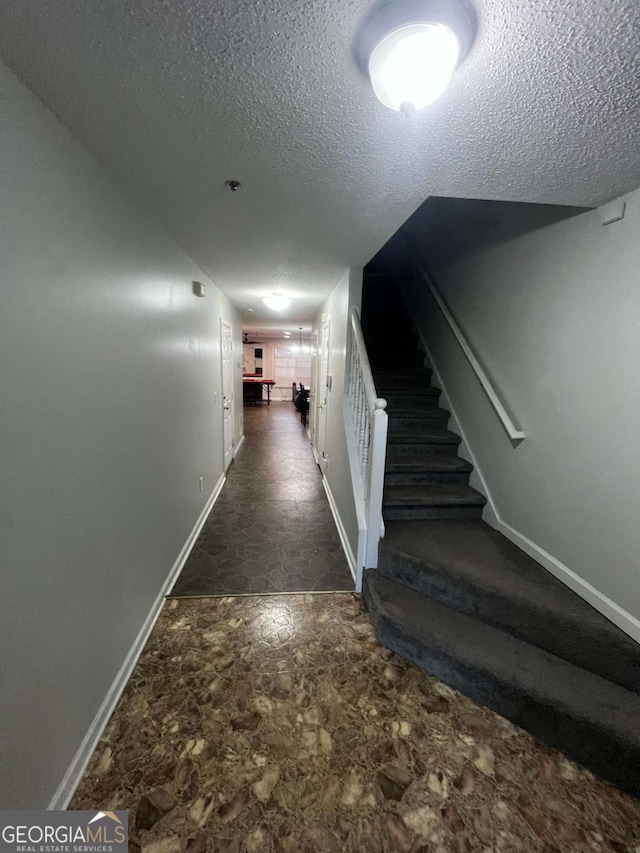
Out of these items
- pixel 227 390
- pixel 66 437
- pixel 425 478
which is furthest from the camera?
pixel 227 390

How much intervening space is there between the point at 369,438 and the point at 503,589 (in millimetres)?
1223

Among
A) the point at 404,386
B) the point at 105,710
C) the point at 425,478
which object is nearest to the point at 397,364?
the point at 404,386

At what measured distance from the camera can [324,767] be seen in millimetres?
1336

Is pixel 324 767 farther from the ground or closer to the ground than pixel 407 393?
closer to the ground

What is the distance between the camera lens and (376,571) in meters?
2.27

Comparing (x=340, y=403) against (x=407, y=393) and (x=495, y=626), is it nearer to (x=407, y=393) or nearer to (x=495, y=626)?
(x=407, y=393)

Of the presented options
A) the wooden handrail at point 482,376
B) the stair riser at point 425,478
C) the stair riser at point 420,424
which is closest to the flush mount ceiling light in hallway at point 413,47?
the wooden handrail at point 482,376

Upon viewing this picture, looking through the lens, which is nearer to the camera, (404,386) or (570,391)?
(570,391)

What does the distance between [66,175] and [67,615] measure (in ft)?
5.49

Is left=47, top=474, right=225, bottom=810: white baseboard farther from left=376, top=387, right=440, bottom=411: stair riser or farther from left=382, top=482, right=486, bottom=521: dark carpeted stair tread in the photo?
left=376, top=387, right=440, bottom=411: stair riser

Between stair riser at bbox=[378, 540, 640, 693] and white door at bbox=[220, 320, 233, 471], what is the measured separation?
116 inches

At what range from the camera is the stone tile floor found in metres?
1.15

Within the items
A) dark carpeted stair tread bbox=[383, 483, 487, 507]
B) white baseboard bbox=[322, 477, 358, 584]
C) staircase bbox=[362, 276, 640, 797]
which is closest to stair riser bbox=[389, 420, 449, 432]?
staircase bbox=[362, 276, 640, 797]

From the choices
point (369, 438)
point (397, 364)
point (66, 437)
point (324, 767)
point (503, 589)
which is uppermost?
point (397, 364)
